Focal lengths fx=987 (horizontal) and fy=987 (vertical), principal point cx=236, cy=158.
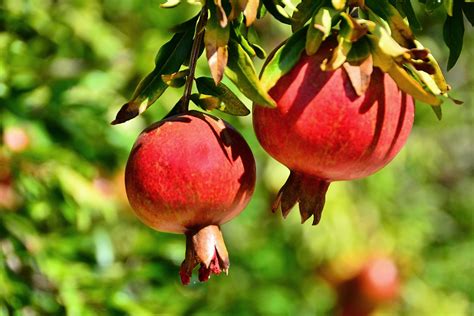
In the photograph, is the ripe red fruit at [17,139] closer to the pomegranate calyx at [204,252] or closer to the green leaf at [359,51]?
the pomegranate calyx at [204,252]

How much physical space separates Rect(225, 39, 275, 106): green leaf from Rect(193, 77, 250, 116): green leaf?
8 cm

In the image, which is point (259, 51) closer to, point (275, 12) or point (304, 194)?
point (275, 12)

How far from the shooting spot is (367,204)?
418 centimetres

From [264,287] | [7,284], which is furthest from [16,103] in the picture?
[264,287]

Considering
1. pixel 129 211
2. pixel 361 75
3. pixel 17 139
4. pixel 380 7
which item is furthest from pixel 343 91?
pixel 129 211

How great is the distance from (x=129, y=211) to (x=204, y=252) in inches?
87.7

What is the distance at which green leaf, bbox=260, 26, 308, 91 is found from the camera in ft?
3.52

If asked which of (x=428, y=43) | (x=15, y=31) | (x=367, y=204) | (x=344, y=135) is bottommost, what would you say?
(x=367, y=204)

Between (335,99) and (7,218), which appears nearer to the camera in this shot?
(335,99)

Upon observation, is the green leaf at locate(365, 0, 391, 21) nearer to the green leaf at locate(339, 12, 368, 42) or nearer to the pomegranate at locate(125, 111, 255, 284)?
the green leaf at locate(339, 12, 368, 42)

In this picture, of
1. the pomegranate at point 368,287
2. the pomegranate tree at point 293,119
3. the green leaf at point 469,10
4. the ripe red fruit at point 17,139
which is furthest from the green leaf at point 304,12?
the pomegranate at point 368,287

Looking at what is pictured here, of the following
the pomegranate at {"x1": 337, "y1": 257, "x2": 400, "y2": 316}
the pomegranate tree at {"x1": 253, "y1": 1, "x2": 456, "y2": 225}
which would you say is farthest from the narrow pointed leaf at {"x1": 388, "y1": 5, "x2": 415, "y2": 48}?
the pomegranate at {"x1": 337, "y1": 257, "x2": 400, "y2": 316}

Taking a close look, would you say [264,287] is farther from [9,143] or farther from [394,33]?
[394,33]

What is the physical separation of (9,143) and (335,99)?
1.29 metres
